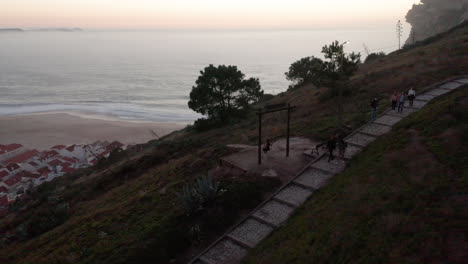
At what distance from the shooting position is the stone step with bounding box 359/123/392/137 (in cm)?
1491

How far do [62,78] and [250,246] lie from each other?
103241 millimetres

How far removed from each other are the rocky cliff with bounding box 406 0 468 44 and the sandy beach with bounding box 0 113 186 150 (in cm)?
7224

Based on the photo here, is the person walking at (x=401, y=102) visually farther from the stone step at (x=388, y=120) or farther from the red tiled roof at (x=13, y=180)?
the red tiled roof at (x=13, y=180)

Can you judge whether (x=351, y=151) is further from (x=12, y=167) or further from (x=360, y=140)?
(x=12, y=167)

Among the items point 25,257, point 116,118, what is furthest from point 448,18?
point 25,257

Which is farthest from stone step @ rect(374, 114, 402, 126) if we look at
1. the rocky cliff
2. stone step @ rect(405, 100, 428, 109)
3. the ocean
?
the rocky cliff

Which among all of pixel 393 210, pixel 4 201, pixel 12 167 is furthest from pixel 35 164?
pixel 393 210

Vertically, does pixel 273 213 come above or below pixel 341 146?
below

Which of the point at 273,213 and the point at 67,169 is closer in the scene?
the point at 273,213

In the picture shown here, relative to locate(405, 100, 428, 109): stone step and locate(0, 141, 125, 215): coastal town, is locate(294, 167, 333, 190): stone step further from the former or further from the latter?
locate(0, 141, 125, 215): coastal town

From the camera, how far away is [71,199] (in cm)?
1875

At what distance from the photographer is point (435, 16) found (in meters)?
104

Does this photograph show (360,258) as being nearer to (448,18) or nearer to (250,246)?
(250,246)

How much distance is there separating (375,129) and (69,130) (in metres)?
48.9
